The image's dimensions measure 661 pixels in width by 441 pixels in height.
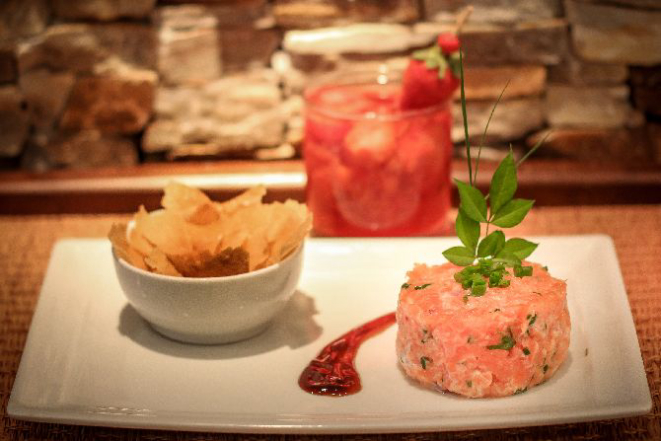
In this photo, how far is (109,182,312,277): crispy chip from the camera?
112 centimetres

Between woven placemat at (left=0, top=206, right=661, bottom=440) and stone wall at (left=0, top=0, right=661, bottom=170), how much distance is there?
0.89ft

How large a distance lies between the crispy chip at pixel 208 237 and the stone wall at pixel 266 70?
0.60 m

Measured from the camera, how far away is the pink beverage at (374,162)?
→ 53.4 inches

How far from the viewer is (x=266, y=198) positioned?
1.65 metres

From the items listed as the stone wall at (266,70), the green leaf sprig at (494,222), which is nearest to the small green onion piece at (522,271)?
the green leaf sprig at (494,222)

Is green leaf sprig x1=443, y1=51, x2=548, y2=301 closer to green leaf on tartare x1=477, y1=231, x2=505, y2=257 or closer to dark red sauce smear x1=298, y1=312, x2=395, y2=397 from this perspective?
green leaf on tartare x1=477, y1=231, x2=505, y2=257

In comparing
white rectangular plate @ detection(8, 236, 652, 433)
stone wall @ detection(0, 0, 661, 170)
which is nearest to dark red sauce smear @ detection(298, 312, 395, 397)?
white rectangular plate @ detection(8, 236, 652, 433)

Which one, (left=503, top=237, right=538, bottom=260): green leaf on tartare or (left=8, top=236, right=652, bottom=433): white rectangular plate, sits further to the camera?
(left=503, top=237, right=538, bottom=260): green leaf on tartare

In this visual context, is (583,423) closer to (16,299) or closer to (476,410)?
(476,410)

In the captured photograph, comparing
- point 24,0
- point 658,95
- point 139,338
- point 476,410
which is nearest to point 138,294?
point 139,338

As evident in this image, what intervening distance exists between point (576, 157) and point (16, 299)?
113 cm

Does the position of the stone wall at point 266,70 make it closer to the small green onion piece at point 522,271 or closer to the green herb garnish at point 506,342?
the small green onion piece at point 522,271

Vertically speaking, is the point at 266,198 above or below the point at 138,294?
below

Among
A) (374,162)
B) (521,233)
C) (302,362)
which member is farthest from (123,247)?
(521,233)
